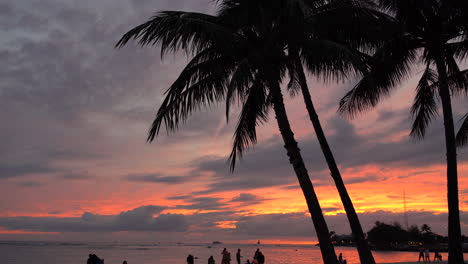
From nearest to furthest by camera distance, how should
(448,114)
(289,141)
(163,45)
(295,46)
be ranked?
(163,45) → (289,141) → (295,46) → (448,114)

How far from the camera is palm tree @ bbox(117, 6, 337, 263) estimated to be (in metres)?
10.7

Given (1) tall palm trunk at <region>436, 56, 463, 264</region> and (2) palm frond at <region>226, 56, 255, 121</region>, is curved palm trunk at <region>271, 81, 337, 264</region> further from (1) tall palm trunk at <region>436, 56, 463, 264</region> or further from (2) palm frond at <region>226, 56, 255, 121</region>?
(1) tall palm trunk at <region>436, 56, 463, 264</region>

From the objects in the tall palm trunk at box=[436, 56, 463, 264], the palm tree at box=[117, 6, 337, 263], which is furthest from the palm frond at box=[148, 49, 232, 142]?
the tall palm trunk at box=[436, 56, 463, 264]

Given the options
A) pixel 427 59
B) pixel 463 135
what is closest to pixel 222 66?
pixel 427 59

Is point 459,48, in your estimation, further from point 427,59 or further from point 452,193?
point 452,193

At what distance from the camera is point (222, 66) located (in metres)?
12.2

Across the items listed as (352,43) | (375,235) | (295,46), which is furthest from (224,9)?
(375,235)

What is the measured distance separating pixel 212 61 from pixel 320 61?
3.04 m

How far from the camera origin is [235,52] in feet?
38.5

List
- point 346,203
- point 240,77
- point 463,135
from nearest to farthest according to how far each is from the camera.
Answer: point 240,77
point 346,203
point 463,135

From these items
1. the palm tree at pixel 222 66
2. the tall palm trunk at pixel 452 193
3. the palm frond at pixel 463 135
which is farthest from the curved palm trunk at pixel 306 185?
the palm frond at pixel 463 135

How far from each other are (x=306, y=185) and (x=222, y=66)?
12.8 ft

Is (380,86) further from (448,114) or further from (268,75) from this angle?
(268,75)

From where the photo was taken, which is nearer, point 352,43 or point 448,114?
point 448,114
